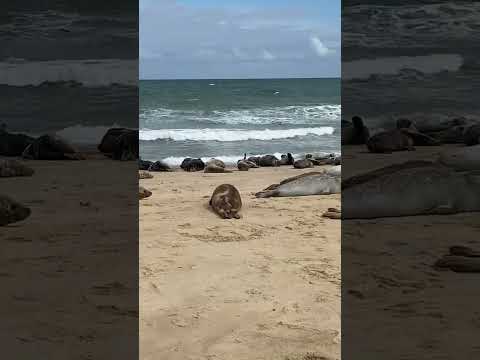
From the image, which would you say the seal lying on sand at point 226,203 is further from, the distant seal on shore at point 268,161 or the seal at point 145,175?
the distant seal on shore at point 268,161

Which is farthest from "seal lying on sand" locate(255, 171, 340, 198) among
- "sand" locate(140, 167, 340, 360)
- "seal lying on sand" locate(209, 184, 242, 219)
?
"seal lying on sand" locate(209, 184, 242, 219)

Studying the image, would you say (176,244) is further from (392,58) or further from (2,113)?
(392,58)

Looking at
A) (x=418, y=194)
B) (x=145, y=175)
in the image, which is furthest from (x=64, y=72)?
(x=145, y=175)

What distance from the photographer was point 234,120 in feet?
48.4

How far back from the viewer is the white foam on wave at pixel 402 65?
2879 millimetres

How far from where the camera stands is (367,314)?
2.23 metres

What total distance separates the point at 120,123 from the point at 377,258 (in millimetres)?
1565

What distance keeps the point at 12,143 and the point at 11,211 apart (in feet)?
1.30

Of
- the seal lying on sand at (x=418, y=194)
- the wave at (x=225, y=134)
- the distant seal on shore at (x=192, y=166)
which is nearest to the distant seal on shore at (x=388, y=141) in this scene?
the seal lying on sand at (x=418, y=194)

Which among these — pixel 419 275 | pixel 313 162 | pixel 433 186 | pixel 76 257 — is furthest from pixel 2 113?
pixel 313 162

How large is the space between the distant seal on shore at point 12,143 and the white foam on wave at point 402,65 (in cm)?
177

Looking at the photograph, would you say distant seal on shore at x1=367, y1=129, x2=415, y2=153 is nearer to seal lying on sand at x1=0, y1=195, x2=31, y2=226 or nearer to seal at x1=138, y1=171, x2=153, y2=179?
seal lying on sand at x1=0, y1=195, x2=31, y2=226

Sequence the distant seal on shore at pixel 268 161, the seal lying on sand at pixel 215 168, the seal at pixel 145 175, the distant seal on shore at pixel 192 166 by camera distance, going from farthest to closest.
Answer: the distant seal on shore at pixel 268 161 < the distant seal on shore at pixel 192 166 < the seal lying on sand at pixel 215 168 < the seal at pixel 145 175

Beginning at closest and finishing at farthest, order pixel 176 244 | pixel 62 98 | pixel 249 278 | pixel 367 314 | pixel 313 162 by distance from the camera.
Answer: pixel 367 314 → pixel 249 278 → pixel 62 98 → pixel 176 244 → pixel 313 162
